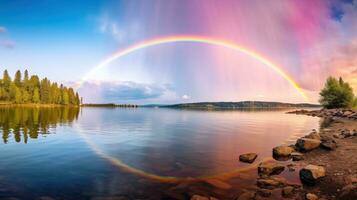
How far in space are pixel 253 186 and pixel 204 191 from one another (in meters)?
3.52

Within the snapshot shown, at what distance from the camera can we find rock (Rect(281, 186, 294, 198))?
1534 centimetres

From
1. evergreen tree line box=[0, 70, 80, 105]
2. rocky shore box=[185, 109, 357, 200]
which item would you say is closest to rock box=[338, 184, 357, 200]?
rocky shore box=[185, 109, 357, 200]

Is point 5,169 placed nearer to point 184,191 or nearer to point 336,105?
point 184,191

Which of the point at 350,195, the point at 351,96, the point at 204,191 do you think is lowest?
the point at 204,191

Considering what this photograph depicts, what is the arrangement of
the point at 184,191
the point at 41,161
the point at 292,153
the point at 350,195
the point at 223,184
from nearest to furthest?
the point at 350,195 < the point at 184,191 < the point at 223,184 < the point at 41,161 < the point at 292,153

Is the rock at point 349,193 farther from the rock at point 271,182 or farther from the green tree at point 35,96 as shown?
the green tree at point 35,96

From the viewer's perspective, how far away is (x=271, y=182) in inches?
698

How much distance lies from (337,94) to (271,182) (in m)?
124

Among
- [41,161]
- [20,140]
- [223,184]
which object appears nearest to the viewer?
[223,184]

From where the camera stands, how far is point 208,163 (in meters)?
24.6

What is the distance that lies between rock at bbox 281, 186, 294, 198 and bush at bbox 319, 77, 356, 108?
12376 cm

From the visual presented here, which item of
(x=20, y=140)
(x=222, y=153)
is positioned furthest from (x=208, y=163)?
(x=20, y=140)

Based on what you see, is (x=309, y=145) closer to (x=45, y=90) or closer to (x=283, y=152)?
(x=283, y=152)

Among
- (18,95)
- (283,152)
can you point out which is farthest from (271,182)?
(18,95)
